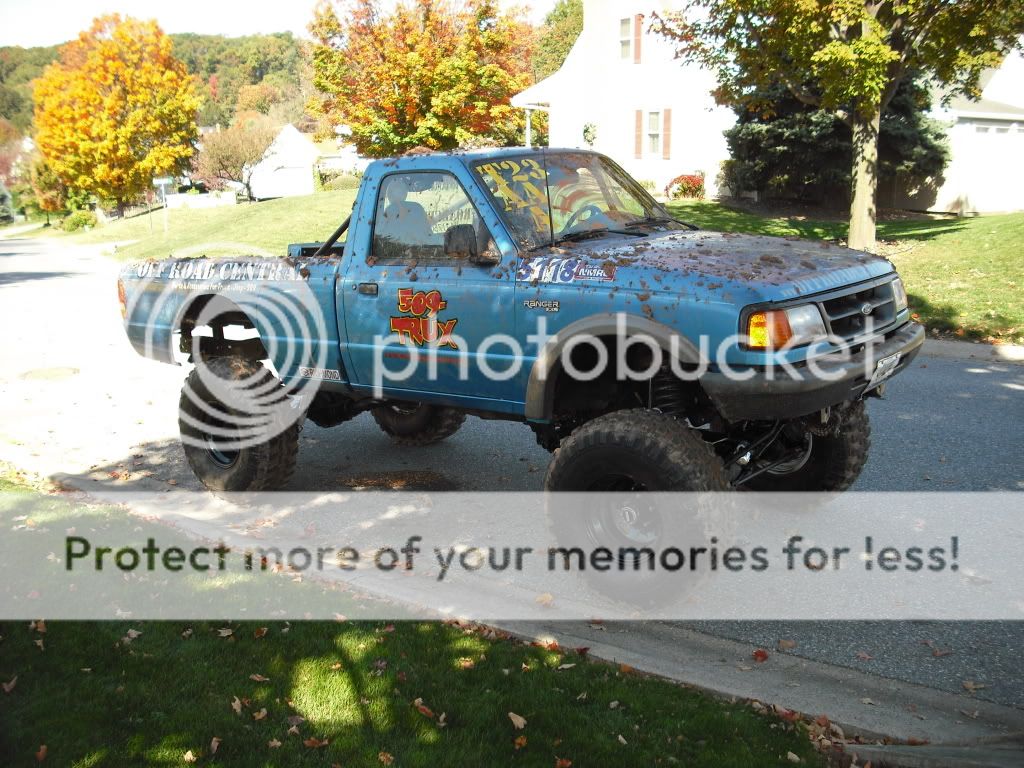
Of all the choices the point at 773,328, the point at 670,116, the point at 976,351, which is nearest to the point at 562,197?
the point at 773,328

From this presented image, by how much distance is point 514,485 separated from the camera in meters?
6.74

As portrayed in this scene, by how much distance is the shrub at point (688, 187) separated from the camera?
96.1ft

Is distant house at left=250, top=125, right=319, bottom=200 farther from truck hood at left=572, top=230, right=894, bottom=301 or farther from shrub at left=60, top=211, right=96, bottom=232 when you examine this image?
truck hood at left=572, top=230, right=894, bottom=301

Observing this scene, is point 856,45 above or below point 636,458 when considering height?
above

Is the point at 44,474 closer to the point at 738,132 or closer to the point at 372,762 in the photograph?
the point at 372,762

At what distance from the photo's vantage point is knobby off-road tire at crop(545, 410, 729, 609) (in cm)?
432

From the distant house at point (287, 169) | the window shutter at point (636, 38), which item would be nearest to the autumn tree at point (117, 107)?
the distant house at point (287, 169)

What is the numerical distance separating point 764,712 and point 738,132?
77.9 ft

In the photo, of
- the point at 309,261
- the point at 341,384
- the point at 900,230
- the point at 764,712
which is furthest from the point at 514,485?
the point at 900,230

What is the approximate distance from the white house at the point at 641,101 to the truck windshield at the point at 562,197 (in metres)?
24.5

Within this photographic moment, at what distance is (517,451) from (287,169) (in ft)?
218

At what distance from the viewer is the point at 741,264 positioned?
4.49m

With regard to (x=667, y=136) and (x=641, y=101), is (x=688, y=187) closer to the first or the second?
(x=667, y=136)

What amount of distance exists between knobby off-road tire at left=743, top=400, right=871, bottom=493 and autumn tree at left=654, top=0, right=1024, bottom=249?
10566mm
